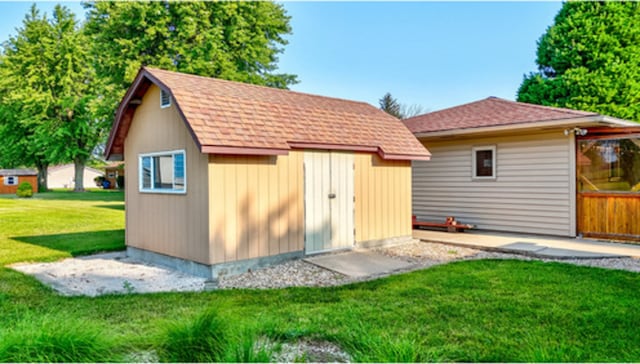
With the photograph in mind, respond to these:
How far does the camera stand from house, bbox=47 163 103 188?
53.1m

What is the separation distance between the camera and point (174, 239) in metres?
7.26

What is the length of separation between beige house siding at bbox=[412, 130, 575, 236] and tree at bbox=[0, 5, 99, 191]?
87.8 feet

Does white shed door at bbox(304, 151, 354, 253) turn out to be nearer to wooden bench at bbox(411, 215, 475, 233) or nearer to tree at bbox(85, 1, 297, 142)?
wooden bench at bbox(411, 215, 475, 233)

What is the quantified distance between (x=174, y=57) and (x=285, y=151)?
57.9 feet

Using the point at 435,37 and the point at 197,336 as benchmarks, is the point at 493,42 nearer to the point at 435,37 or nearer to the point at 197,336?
the point at 435,37

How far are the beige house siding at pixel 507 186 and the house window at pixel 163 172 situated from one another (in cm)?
723

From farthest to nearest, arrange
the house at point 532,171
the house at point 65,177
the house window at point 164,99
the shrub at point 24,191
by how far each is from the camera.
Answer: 1. the house at point 65,177
2. the shrub at point 24,191
3. the house at point 532,171
4. the house window at point 164,99

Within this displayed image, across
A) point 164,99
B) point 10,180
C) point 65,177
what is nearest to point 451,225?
point 164,99

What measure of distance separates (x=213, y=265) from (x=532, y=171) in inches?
303

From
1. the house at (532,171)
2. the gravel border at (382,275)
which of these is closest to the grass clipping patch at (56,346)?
the gravel border at (382,275)

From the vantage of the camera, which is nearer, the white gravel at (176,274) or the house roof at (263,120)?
the white gravel at (176,274)

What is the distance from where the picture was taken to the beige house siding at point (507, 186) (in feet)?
31.1

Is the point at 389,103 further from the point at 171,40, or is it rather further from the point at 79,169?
the point at 79,169

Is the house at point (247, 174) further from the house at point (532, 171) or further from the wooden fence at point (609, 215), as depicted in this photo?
the wooden fence at point (609, 215)
